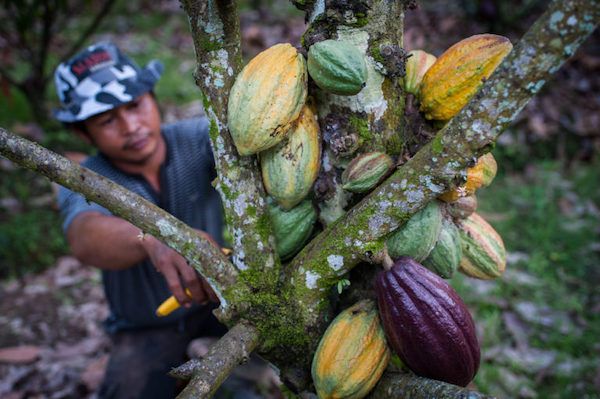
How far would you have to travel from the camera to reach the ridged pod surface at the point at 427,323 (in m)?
0.82

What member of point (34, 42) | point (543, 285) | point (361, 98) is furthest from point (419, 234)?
point (34, 42)

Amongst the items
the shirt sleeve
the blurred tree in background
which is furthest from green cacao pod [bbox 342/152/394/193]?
the blurred tree in background

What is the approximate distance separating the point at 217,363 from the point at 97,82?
1.43 m

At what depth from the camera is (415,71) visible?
966 mm

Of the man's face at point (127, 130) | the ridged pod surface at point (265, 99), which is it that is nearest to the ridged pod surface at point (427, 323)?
the ridged pod surface at point (265, 99)

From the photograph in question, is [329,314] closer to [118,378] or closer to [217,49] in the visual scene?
[217,49]

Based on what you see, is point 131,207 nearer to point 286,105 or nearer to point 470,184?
point 286,105

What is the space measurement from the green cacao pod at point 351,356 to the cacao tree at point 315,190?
5 centimetres

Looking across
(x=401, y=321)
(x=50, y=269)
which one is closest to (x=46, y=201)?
(x=50, y=269)

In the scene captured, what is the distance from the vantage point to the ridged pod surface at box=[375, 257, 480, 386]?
2.70 ft

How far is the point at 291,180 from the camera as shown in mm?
905

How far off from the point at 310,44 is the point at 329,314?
0.64 m

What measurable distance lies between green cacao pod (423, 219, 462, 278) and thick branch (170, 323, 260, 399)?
45 centimetres

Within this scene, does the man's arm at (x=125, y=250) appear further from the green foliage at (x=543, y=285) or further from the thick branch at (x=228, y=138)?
the green foliage at (x=543, y=285)
